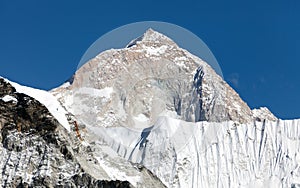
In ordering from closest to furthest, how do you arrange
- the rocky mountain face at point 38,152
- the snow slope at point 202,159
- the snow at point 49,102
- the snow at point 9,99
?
the rocky mountain face at point 38,152
the snow at point 9,99
the snow at point 49,102
the snow slope at point 202,159

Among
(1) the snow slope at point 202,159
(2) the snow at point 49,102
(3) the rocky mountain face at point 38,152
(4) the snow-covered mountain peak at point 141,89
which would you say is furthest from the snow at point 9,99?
(1) the snow slope at point 202,159

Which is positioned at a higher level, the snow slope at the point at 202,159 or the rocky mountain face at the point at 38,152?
the snow slope at the point at 202,159

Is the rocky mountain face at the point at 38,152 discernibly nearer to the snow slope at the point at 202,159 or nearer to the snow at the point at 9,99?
the snow at the point at 9,99

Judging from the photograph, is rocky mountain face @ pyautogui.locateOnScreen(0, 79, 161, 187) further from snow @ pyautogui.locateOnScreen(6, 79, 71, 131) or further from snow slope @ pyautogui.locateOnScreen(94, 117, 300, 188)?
snow slope @ pyautogui.locateOnScreen(94, 117, 300, 188)

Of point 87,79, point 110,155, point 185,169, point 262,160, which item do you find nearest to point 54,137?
point 110,155

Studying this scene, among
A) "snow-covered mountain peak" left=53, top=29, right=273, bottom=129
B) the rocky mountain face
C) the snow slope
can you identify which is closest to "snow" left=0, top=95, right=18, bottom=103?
the rocky mountain face

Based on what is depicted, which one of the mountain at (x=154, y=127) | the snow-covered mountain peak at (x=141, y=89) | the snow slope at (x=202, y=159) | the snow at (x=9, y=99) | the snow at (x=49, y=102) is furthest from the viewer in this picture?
the snow slope at (x=202, y=159)

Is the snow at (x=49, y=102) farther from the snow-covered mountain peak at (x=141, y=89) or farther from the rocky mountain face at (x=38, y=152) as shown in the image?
the snow-covered mountain peak at (x=141, y=89)

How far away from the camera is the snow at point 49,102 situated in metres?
72.8

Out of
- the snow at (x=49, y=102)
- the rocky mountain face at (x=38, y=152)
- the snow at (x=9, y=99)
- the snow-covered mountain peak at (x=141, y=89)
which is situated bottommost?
the rocky mountain face at (x=38, y=152)

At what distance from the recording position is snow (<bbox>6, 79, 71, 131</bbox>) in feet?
239

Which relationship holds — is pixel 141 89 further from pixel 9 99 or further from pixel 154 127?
pixel 9 99

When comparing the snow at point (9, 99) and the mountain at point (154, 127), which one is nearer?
the snow at point (9, 99)

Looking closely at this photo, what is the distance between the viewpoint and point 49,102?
252ft
